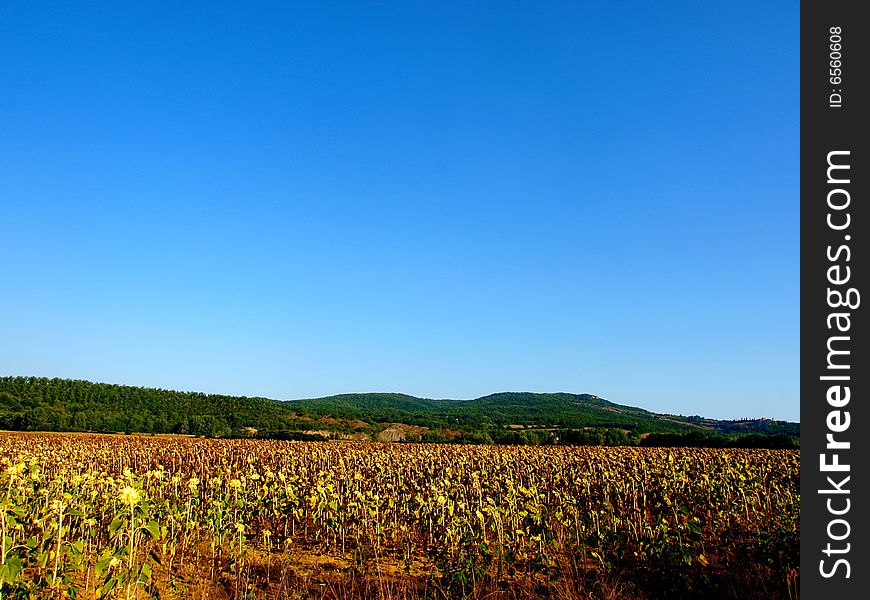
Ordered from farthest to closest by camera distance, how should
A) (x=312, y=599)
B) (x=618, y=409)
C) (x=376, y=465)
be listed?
(x=618, y=409) → (x=376, y=465) → (x=312, y=599)

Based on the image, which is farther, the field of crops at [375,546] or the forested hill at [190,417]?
the forested hill at [190,417]

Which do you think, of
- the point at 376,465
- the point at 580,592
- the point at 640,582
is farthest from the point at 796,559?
the point at 376,465

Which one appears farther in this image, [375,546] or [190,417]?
[190,417]

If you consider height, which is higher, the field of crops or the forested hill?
the field of crops

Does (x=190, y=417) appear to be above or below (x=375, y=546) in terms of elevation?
below

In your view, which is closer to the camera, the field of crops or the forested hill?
the field of crops

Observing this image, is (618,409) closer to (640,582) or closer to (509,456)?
(509,456)

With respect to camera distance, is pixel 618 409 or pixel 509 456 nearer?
pixel 509 456

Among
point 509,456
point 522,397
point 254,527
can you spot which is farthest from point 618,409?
point 254,527

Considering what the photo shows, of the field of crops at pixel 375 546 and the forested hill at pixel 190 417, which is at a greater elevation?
the field of crops at pixel 375 546

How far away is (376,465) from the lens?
78.9ft
